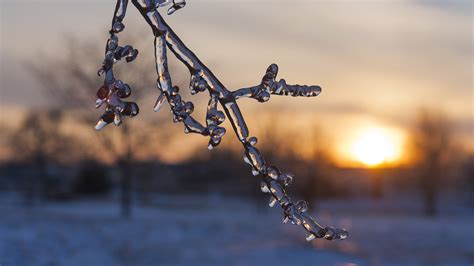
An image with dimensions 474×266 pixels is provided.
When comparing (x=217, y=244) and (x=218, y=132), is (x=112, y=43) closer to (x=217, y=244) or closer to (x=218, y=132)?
(x=218, y=132)

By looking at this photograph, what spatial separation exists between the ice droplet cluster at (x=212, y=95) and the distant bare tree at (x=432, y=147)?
1945 inches

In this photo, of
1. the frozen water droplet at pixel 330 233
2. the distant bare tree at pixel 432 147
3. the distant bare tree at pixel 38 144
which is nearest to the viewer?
the frozen water droplet at pixel 330 233

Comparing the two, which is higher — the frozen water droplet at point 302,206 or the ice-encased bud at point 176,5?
the ice-encased bud at point 176,5

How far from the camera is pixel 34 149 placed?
5522 centimetres

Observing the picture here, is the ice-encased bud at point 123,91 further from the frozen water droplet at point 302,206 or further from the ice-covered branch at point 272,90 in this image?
the frozen water droplet at point 302,206

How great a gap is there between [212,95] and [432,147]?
1968 inches

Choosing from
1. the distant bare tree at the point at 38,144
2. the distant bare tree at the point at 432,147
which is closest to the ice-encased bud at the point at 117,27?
the distant bare tree at the point at 432,147

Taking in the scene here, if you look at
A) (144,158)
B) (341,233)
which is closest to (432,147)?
(144,158)

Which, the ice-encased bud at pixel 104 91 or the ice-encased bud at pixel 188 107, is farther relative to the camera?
the ice-encased bud at pixel 188 107

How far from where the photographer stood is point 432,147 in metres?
49.4

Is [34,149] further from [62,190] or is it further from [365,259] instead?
[365,259]

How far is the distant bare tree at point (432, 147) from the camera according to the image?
49406mm

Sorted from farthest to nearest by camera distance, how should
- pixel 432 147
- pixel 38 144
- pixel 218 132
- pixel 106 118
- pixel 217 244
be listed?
pixel 38 144 < pixel 432 147 < pixel 217 244 < pixel 218 132 < pixel 106 118

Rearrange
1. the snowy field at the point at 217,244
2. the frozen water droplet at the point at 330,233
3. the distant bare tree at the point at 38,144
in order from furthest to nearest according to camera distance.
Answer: the distant bare tree at the point at 38,144, the snowy field at the point at 217,244, the frozen water droplet at the point at 330,233
